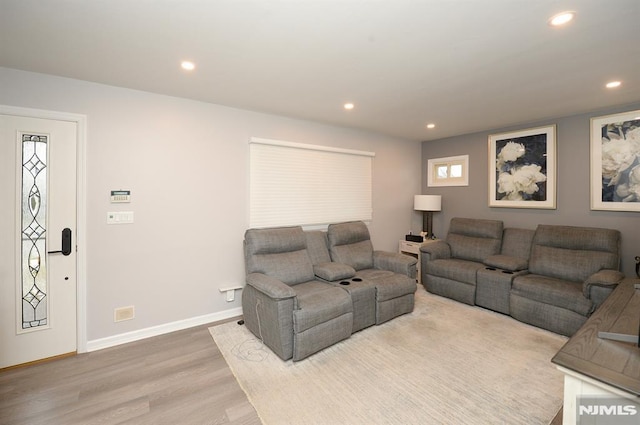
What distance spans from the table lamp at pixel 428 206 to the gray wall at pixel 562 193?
0.25 meters

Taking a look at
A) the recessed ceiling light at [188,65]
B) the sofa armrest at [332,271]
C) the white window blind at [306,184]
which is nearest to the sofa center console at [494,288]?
the sofa armrest at [332,271]

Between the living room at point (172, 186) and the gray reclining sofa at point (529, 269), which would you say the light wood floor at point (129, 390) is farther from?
the gray reclining sofa at point (529, 269)

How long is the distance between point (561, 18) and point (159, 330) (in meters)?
4.13

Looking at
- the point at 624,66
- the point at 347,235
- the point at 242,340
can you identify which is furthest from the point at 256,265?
the point at 624,66

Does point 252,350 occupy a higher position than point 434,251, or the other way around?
point 434,251

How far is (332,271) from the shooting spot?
3.22 m

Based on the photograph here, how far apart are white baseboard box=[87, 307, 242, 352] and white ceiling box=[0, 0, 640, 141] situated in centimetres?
243

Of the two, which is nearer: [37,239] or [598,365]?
[598,365]

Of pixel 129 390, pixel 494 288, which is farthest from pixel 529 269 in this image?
pixel 129 390

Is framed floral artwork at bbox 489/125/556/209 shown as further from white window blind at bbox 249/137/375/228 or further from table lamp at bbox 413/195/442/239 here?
white window blind at bbox 249/137/375/228

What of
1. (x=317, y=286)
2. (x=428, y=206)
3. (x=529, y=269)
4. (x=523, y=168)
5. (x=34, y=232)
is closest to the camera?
(x=34, y=232)

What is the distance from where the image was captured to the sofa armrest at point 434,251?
4.21 meters

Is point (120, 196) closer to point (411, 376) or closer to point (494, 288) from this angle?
point (411, 376)

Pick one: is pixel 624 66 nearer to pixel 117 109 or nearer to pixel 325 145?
pixel 325 145
